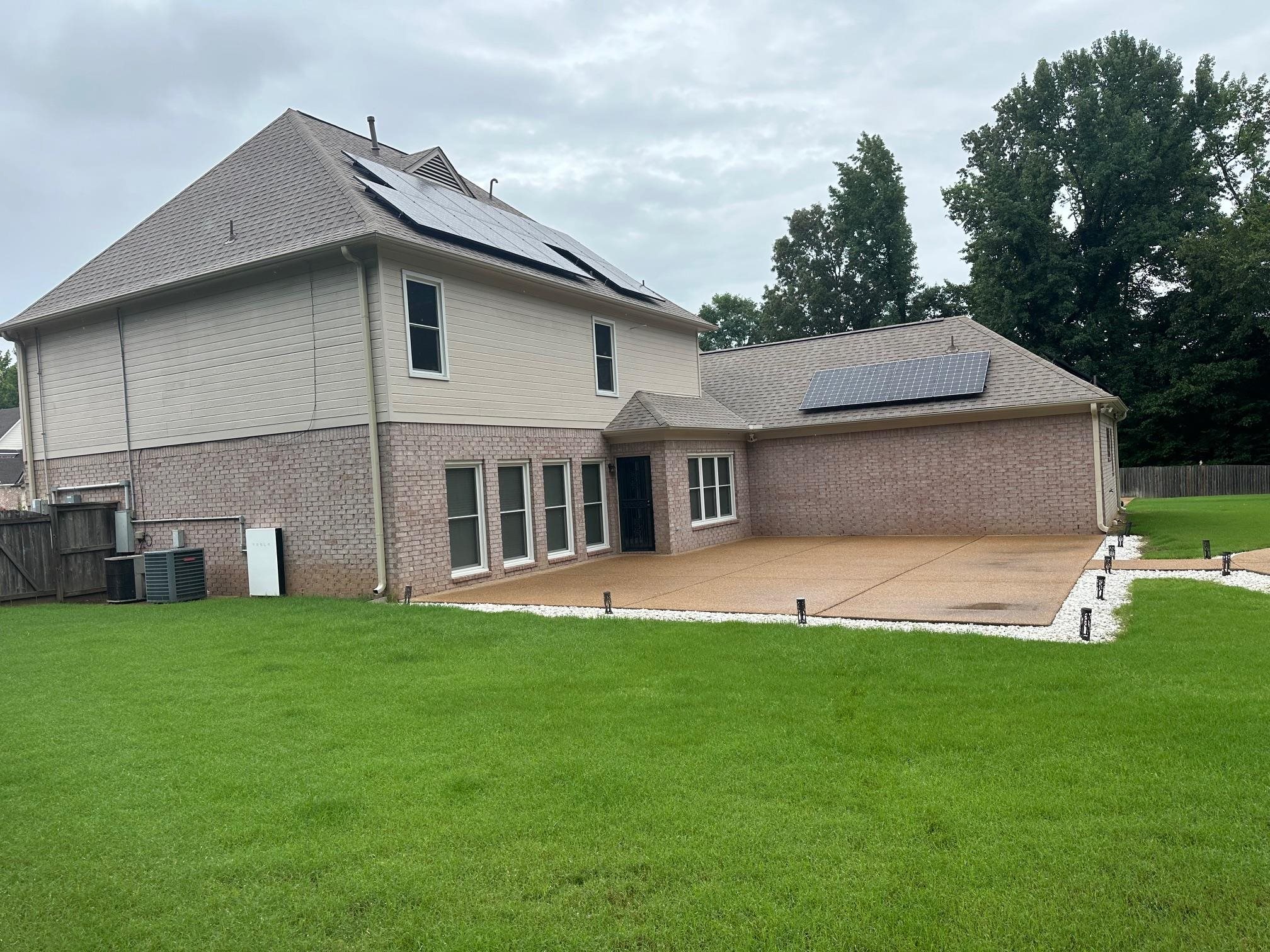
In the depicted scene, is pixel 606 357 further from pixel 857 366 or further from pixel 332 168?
pixel 857 366

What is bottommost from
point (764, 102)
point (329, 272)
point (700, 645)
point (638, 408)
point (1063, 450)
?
point (700, 645)

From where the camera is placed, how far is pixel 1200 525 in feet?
59.7

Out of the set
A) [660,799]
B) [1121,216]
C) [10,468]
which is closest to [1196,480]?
[1121,216]

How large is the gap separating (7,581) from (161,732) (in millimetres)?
10436

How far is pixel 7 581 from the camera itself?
13.7 metres

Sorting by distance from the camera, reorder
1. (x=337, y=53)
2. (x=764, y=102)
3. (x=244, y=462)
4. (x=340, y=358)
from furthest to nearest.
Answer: (x=764, y=102) → (x=337, y=53) → (x=244, y=462) → (x=340, y=358)

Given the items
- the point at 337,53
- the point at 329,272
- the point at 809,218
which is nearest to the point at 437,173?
the point at 337,53

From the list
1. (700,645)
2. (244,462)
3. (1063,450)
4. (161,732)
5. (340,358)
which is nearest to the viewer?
(161,732)

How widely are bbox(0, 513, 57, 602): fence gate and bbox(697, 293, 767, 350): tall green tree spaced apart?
5230 centimetres

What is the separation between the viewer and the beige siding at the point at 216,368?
41.5ft

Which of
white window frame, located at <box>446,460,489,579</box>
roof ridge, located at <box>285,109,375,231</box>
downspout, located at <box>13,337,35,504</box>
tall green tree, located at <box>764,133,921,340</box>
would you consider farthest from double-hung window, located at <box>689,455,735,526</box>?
tall green tree, located at <box>764,133,921,340</box>

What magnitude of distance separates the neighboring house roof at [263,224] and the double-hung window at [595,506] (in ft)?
11.5

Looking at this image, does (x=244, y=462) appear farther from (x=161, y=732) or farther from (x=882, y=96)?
(x=882, y=96)

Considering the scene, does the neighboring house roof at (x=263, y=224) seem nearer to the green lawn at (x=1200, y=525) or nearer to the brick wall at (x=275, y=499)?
the brick wall at (x=275, y=499)
